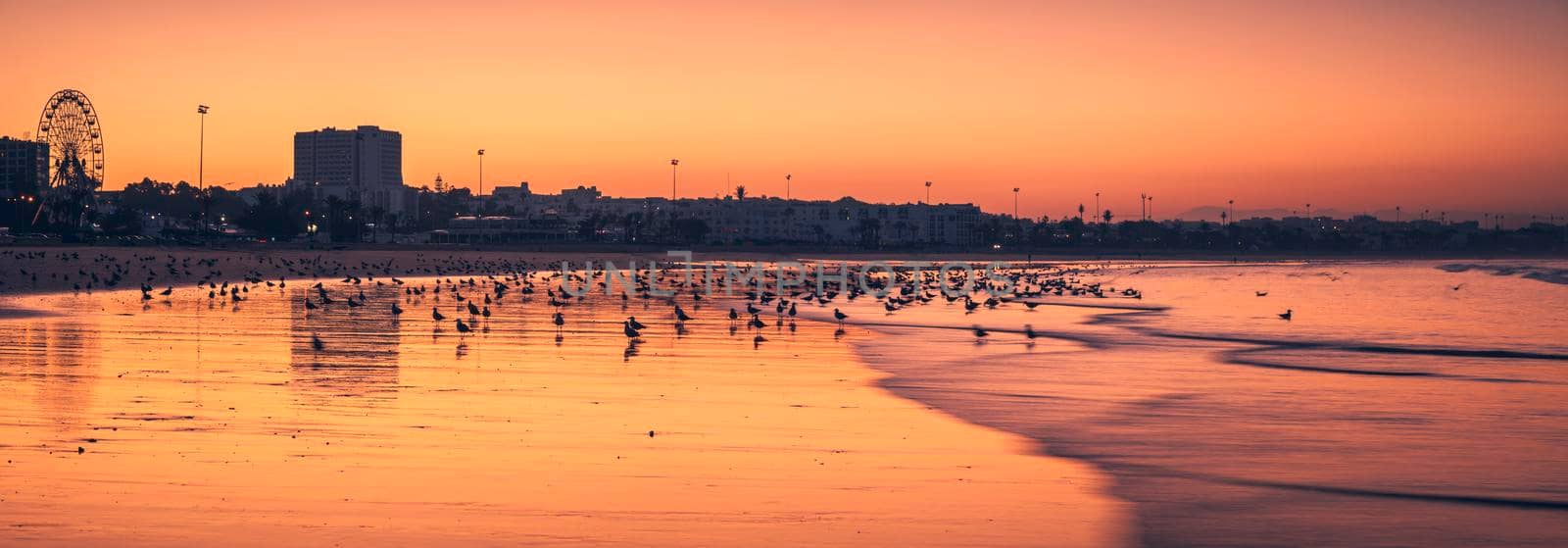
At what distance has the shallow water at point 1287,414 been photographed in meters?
11.1

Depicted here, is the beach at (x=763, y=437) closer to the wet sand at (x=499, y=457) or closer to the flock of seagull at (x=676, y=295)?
the wet sand at (x=499, y=457)

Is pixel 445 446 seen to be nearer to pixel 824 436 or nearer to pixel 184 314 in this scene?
pixel 824 436

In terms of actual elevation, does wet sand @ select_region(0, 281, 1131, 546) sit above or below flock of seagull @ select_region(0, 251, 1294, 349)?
below

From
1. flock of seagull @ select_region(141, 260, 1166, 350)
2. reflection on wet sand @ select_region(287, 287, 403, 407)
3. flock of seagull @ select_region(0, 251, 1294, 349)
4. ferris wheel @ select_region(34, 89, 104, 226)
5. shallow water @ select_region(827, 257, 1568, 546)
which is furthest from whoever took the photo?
ferris wheel @ select_region(34, 89, 104, 226)

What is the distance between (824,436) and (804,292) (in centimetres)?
4412

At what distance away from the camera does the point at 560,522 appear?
10086mm

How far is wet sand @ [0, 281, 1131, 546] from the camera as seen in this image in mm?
9992

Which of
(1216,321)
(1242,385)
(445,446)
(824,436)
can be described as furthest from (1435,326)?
(445,446)

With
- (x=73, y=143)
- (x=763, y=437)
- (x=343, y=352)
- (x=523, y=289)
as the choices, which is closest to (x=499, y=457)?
(x=763, y=437)

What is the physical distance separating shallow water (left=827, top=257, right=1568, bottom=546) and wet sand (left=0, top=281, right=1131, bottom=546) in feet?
3.22

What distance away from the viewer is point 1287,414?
1794 cm

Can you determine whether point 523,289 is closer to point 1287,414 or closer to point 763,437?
point 1287,414

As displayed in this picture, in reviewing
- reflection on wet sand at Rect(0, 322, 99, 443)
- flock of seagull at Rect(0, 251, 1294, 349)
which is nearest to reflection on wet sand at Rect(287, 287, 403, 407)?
flock of seagull at Rect(0, 251, 1294, 349)

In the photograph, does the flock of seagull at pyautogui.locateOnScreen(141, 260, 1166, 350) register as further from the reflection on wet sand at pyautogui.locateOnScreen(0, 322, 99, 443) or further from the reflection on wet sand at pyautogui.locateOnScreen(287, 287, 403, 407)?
the reflection on wet sand at pyautogui.locateOnScreen(0, 322, 99, 443)
